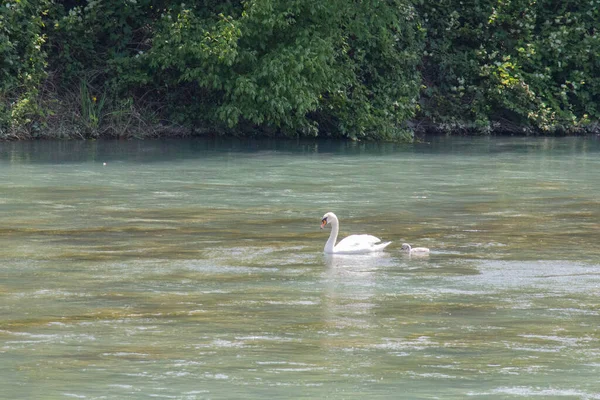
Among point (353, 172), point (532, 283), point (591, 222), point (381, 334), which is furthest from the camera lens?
point (353, 172)

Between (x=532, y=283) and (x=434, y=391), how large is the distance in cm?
384

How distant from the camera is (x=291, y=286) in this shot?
36.7 ft

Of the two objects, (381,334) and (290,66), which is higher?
(290,66)

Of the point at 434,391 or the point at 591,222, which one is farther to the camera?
the point at 591,222

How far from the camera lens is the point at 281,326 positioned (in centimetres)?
956

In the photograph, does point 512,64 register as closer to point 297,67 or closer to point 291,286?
point 297,67

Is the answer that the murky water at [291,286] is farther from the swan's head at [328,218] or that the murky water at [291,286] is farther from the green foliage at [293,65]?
the green foliage at [293,65]

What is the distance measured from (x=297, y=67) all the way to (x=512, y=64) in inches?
282

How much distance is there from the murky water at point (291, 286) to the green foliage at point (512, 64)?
10166 millimetres

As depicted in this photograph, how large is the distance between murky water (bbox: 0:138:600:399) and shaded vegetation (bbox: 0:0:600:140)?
237 inches

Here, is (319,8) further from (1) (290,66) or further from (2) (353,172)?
(2) (353,172)

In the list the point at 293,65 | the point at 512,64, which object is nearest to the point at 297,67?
the point at 293,65

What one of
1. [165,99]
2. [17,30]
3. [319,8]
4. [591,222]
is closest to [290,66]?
[319,8]

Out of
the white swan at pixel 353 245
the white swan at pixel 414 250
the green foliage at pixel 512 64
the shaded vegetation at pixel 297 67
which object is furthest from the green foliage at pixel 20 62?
the white swan at pixel 414 250
